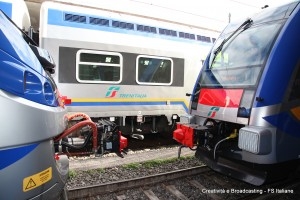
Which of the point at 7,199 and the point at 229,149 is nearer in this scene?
the point at 7,199

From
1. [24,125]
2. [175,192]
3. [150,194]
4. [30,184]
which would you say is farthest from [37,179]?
[175,192]

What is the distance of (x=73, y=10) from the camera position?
7457 millimetres

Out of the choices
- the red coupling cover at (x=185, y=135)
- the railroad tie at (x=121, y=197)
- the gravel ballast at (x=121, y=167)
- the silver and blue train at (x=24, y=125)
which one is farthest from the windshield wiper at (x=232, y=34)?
the silver and blue train at (x=24, y=125)

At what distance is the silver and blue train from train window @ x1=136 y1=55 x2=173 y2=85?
6.22 m

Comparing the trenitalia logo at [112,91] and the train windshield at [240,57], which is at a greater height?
the train windshield at [240,57]

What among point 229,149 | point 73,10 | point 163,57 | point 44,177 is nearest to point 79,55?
point 73,10

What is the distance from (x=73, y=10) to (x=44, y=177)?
20.4 ft

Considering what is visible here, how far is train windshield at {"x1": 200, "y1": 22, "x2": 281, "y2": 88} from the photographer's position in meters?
4.01

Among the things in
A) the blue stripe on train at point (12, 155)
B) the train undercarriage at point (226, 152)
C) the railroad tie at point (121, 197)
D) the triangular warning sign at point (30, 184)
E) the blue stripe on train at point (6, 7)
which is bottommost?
the railroad tie at point (121, 197)

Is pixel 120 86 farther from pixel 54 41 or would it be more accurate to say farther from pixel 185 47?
pixel 185 47

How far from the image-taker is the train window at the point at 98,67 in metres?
7.41

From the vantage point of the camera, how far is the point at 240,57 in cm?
444

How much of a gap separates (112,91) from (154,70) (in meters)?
1.44

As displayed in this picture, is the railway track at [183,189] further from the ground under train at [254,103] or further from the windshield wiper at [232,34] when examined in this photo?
the windshield wiper at [232,34]
